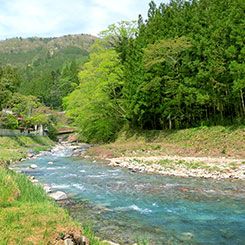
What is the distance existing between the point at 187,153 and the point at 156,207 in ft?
50.9

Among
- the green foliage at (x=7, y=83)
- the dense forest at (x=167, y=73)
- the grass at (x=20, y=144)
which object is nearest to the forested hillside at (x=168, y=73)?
the dense forest at (x=167, y=73)

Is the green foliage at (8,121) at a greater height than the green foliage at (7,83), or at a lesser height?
lesser

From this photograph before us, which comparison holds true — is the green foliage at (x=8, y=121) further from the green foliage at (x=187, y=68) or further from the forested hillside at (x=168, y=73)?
the green foliage at (x=187, y=68)

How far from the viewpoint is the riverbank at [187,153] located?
67.4ft

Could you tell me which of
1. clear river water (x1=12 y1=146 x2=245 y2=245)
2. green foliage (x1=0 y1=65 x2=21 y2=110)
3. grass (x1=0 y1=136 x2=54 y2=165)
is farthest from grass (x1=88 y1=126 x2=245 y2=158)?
green foliage (x1=0 y1=65 x2=21 y2=110)

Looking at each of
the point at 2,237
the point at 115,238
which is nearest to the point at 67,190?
the point at 115,238

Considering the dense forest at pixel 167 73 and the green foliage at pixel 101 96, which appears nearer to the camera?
the dense forest at pixel 167 73

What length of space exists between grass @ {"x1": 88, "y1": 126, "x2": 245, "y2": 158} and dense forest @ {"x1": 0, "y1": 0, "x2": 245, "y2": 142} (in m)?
1.70

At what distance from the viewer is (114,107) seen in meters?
43.9

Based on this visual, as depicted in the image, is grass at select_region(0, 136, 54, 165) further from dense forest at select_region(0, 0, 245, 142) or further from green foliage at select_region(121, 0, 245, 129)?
green foliage at select_region(121, 0, 245, 129)

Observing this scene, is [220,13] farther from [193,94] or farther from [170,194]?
[170,194]

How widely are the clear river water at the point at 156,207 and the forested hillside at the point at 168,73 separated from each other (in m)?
13.9

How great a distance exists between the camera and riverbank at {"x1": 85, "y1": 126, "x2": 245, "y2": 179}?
67.4 feet

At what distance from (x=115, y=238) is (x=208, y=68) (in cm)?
2420
